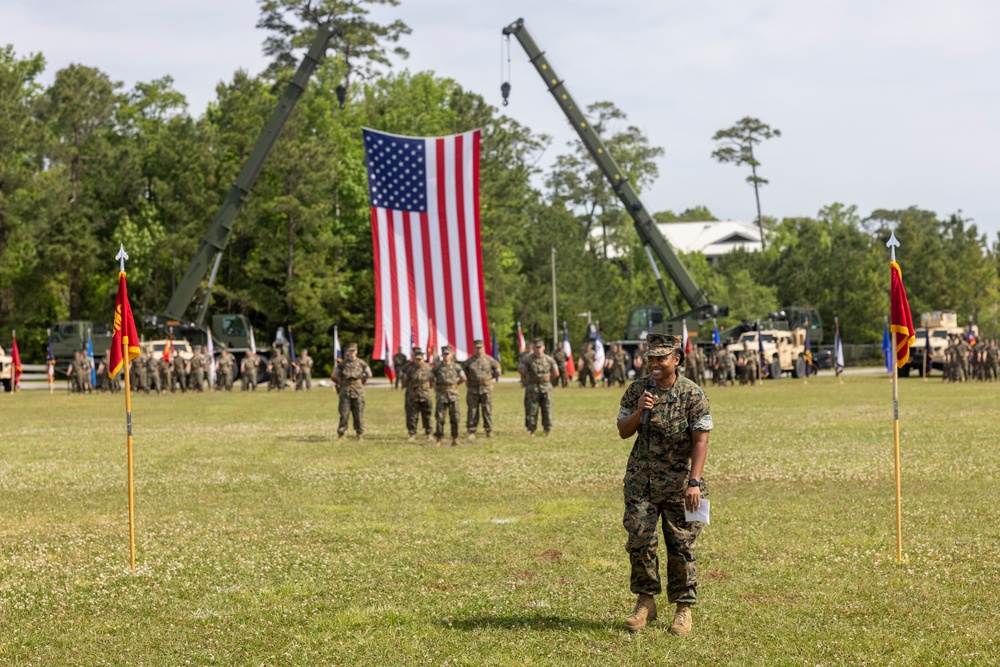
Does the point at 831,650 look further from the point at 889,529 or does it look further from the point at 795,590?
the point at 889,529

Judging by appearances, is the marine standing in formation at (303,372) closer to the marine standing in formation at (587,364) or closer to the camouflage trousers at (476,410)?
the marine standing in formation at (587,364)

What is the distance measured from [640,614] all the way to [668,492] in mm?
876

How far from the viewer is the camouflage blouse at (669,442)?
28.5 ft

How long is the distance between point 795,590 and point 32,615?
230 inches

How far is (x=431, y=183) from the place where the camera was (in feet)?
119

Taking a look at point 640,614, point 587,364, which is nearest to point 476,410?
point 640,614

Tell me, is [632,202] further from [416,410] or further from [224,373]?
[416,410]

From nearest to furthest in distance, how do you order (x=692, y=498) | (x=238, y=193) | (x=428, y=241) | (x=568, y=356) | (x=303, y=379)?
(x=692, y=498)
(x=428, y=241)
(x=568, y=356)
(x=303, y=379)
(x=238, y=193)

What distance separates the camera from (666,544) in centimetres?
866

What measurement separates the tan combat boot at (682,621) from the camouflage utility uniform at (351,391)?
1685 cm

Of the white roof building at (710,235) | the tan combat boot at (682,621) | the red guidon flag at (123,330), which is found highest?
the white roof building at (710,235)

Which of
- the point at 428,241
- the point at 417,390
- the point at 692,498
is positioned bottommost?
the point at 692,498

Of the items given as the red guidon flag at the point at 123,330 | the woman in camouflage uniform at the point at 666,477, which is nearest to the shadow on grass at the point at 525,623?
the woman in camouflage uniform at the point at 666,477

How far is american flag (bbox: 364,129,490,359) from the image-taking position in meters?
34.9
